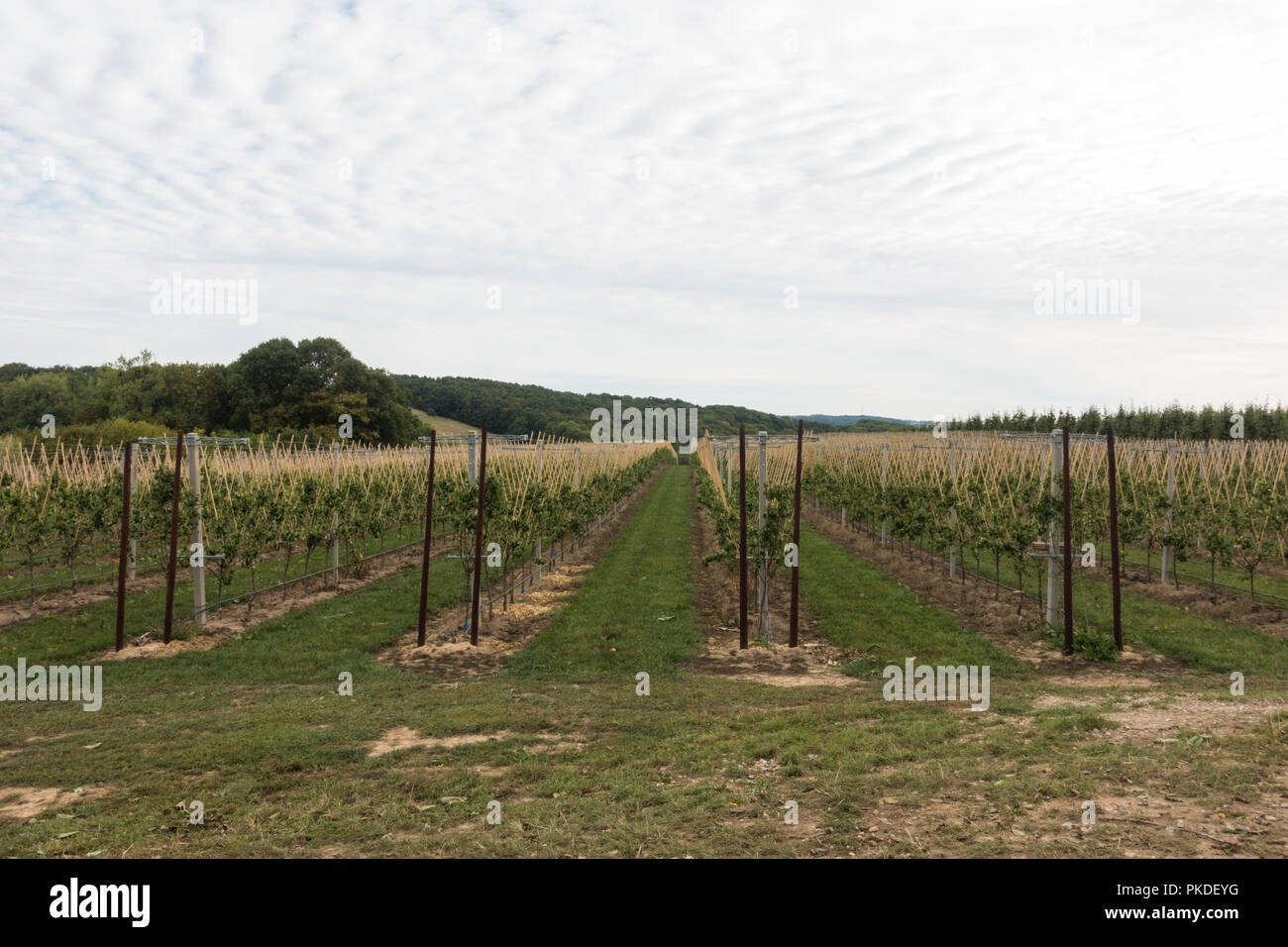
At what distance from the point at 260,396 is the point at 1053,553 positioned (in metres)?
61.6

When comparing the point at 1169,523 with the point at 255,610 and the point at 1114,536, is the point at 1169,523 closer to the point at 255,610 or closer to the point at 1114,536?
the point at 1114,536

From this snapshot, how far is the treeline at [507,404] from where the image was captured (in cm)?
8094

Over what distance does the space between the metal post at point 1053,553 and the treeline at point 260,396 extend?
172ft

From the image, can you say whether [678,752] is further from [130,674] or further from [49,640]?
[49,640]

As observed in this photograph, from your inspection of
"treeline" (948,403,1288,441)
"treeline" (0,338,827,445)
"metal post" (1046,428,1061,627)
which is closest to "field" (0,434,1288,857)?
"metal post" (1046,428,1061,627)

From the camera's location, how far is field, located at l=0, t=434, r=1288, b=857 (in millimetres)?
4871

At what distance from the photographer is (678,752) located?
656 centimetres

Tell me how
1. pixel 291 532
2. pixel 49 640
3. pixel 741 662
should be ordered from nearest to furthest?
1. pixel 741 662
2. pixel 49 640
3. pixel 291 532

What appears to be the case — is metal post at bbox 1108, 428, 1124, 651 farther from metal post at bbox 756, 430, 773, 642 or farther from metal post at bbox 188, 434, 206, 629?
metal post at bbox 188, 434, 206, 629

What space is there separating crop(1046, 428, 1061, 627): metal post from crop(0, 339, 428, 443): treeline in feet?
172

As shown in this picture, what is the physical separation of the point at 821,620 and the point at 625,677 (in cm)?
460

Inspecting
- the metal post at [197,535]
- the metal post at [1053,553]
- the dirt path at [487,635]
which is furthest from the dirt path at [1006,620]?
the metal post at [197,535]

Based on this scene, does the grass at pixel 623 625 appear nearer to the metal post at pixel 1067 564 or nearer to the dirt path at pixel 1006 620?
the dirt path at pixel 1006 620

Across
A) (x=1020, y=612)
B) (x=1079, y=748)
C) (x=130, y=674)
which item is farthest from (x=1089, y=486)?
(x=130, y=674)
